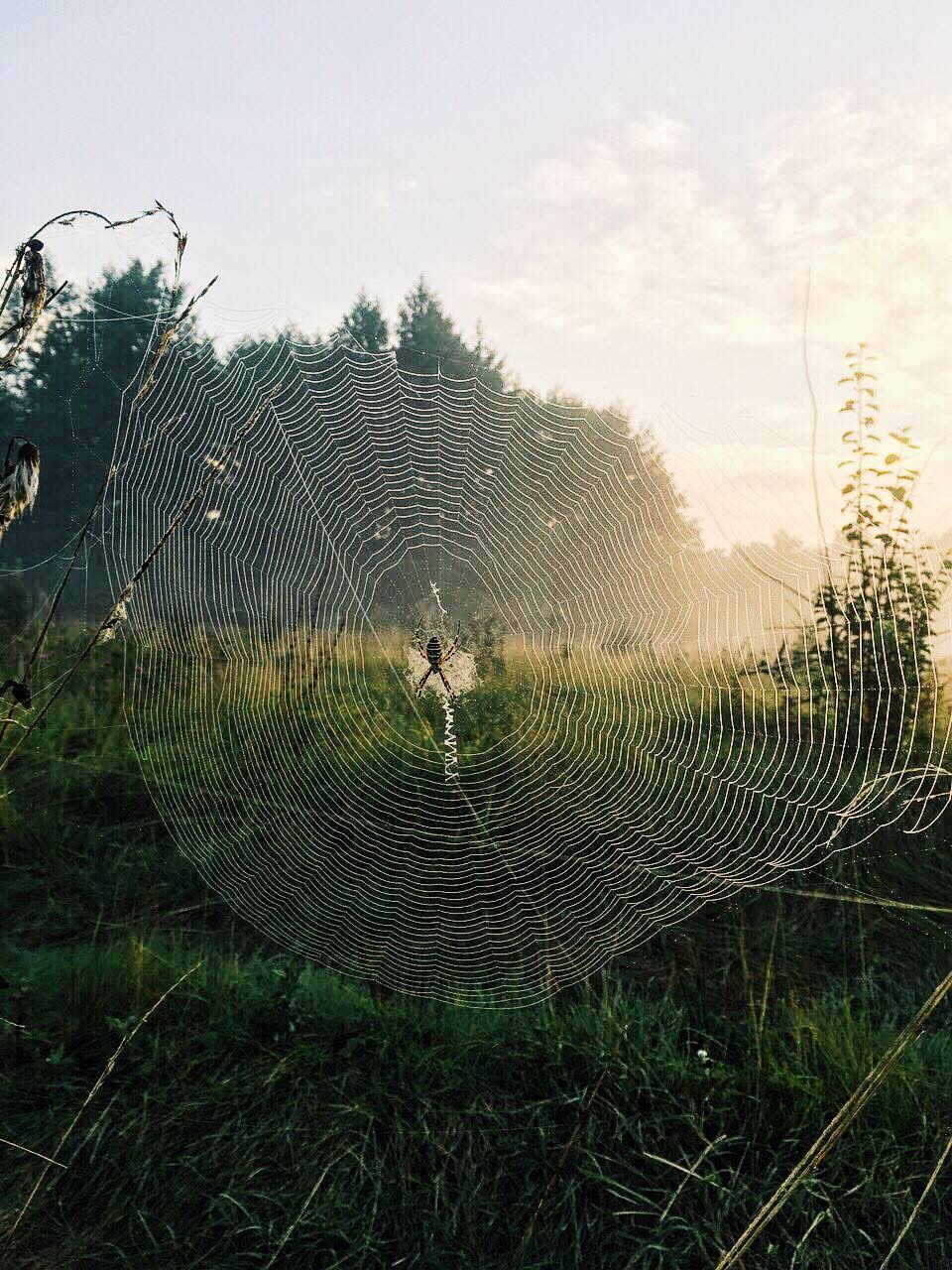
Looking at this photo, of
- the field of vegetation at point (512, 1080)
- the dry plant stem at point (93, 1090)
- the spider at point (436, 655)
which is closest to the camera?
the dry plant stem at point (93, 1090)

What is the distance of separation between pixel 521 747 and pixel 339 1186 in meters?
2.07

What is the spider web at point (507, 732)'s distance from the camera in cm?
310

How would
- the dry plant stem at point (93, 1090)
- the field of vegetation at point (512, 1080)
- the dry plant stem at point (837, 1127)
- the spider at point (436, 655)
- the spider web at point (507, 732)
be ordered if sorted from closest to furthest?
the dry plant stem at point (837, 1127)
the dry plant stem at point (93, 1090)
the field of vegetation at point (512, 1080)
the spider web at point (507, 732)
the spider at point (436, 655)

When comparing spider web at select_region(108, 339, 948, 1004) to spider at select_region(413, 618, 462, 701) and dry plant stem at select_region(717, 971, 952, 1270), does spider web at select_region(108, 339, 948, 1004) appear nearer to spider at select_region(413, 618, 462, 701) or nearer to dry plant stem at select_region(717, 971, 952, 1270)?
spider at select_region(413, 618, 462, 701)

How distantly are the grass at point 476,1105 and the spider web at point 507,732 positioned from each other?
0.69 feet

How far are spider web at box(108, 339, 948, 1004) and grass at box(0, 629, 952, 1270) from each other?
211 millimetres

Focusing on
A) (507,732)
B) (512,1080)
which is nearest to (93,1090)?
(512,1080)

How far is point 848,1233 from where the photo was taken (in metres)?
2.24

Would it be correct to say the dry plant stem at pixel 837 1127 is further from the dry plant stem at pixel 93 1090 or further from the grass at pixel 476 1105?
→ the grass at pixel 476 1105

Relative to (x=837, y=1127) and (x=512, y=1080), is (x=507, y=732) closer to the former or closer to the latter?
(x=512, y=1080)

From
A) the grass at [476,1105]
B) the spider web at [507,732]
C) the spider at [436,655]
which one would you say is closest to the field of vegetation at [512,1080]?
the grass at [476,1105]

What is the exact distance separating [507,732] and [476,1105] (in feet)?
5.94

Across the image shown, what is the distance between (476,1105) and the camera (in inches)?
103

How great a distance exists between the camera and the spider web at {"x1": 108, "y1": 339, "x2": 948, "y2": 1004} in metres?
3.10
